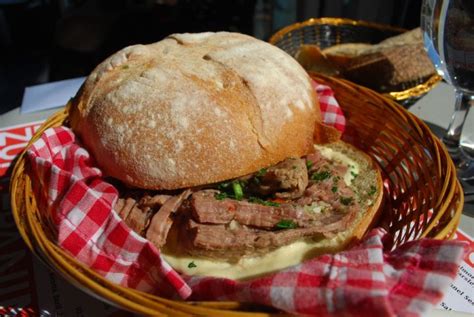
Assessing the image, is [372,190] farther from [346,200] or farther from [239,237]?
[239,237]

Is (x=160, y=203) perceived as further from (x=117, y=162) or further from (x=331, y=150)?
(x=331, y=150)

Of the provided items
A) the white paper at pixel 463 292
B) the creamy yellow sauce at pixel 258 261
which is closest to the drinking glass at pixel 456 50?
the white paper at pixel 463 292

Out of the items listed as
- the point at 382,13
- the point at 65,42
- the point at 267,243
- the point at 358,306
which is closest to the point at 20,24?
the point at 65,42

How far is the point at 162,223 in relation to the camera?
3.53 feet

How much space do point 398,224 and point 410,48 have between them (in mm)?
958

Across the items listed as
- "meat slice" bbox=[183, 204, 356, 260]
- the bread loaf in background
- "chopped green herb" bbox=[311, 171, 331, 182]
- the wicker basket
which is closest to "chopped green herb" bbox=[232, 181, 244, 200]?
"meat slice" bbox=[183, 204, 356, 260]

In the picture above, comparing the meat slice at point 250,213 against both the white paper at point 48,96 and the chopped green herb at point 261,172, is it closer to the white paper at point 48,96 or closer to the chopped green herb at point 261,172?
the chopped green herb at point 261,172

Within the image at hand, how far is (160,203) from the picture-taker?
1.12 m

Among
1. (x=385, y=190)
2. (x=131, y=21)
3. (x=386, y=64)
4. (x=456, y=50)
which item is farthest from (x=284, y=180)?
(x=131, y=21)

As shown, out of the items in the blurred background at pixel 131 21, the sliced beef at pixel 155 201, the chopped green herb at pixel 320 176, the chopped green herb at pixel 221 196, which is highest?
the chopped green herb at pixel 320 176

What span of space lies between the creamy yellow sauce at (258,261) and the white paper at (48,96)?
1.26 metres

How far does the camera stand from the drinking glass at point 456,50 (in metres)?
1.41

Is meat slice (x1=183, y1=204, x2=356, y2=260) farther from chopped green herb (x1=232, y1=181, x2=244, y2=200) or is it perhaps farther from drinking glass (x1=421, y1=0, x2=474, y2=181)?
drinking glass (x1=421, y1=0, x2=474, y2=181)

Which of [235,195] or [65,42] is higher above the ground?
[235,195]
